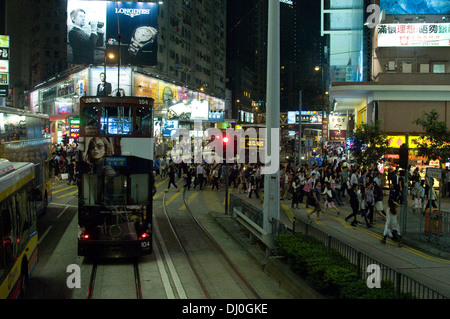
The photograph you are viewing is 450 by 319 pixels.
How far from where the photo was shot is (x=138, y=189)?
35.9ft

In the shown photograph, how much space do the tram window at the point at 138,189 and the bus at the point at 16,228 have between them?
2191 mm

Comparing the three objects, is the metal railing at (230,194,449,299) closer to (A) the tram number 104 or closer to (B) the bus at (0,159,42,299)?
(A) the tram number 104

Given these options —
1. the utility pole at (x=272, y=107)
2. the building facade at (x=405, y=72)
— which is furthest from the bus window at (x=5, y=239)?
the building facade at (x=405, y=72)

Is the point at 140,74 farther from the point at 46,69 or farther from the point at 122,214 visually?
the point at 46,69

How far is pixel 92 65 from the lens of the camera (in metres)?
47.6

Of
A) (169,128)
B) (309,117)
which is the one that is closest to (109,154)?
(169,128)

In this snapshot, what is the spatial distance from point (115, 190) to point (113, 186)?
104 mm

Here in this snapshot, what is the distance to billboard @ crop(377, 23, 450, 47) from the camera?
28938mm

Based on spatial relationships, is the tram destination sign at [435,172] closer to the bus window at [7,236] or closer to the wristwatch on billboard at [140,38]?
the bus window at [7,236]

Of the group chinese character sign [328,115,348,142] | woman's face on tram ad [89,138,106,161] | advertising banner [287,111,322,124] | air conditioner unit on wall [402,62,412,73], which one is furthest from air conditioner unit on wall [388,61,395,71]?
woman's face on tram ad [89,138,106,161]

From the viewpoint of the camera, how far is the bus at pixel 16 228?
259 inches

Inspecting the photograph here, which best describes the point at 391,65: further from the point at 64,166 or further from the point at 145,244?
the point at 145,244

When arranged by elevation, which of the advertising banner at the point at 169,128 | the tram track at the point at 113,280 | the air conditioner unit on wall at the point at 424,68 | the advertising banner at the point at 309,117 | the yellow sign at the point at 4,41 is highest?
the yellow sign at the point at 4,41

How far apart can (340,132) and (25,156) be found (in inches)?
1024
